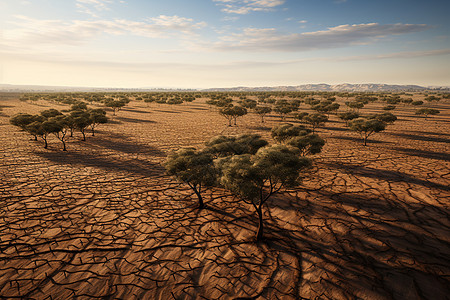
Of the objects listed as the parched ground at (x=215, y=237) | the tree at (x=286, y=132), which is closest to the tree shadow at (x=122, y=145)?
the parched ground at (x=215, y=237)

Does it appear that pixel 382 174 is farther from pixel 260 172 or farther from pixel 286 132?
pixel 260 172

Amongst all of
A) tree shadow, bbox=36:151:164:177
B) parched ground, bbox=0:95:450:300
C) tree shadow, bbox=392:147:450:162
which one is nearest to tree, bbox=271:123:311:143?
parched ground, bbox=0:95:450:300

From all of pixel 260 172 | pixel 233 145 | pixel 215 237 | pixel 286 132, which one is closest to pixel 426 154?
pixel 286 132

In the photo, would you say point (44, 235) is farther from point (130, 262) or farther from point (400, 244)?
point (400, 244)

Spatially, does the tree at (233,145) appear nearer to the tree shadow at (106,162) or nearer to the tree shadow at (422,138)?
the tree shadow at (106,162)

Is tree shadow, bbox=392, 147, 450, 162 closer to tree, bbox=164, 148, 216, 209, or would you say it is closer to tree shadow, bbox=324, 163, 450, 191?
tree shadow, bbox=324, 163, 450, 191
